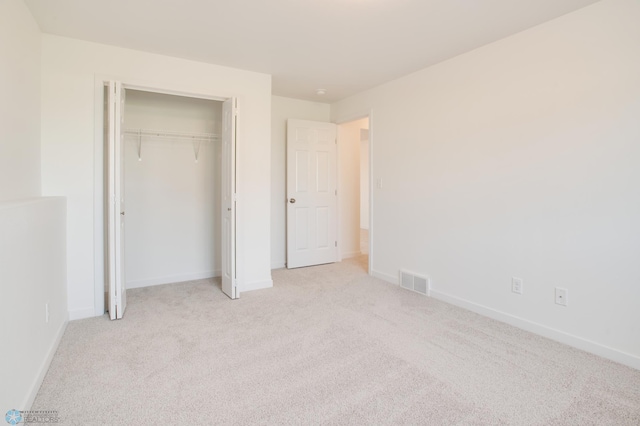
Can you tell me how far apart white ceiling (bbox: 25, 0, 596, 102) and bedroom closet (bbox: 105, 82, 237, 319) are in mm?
708

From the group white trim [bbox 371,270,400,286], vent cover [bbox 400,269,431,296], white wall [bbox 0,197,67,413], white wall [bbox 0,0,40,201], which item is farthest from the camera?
white trim [bbox 371,270,400,286]

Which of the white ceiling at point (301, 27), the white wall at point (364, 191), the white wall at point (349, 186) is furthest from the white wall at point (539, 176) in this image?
the white wall at point (364, 191)

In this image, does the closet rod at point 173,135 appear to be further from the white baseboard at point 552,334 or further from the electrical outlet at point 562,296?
the electrical outlet at point 562,296

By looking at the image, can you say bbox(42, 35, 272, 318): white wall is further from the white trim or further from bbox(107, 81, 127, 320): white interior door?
the white trim

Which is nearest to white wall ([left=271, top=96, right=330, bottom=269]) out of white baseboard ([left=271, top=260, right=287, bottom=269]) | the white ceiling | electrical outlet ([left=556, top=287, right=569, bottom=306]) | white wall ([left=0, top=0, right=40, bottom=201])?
white baseboard ([left=271, top=260, right=287, bottom=269])

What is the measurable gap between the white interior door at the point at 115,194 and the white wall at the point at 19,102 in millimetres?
492

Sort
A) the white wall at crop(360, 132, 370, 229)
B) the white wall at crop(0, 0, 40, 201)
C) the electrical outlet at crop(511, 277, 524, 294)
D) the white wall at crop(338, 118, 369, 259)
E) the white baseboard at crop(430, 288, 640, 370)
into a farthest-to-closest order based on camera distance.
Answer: the white wall at crop(360, 132, 370, 229) < the white wall at crop(338, 118, 369, 259) < the electrical outlet at crop(511, 277, 524, 294) < the white baseboard at crop(430, 288, 640, 370) < the white wall at crop(0, 0, 40, 201)

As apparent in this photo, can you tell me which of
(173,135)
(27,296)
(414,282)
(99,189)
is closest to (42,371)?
(27,296)

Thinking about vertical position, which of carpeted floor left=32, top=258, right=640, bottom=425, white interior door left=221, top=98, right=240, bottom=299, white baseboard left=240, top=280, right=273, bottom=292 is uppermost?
white interior door left=221, top=98, right=240, bottom=299

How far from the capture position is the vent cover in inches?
139

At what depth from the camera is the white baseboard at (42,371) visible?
1.67m

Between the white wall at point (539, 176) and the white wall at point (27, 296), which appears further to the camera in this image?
the white wall at point (539, 176)

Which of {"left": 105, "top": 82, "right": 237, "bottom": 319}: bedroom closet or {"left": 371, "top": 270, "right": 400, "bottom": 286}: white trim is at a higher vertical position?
{"left": 105, "top": 82, "right": 237, "bottom": 319}: bedroom closet

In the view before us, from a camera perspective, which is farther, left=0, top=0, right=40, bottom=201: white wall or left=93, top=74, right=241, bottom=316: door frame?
left=93, top=74, right=241, bottom=316: door frame
